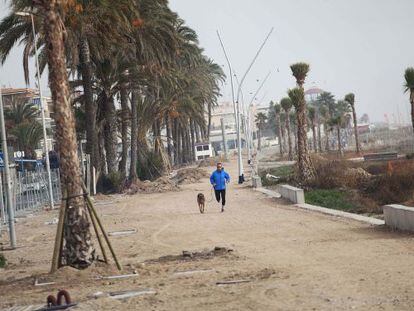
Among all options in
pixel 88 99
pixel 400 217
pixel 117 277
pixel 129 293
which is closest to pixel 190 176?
pixel 88 99

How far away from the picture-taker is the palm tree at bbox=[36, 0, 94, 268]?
1093cm

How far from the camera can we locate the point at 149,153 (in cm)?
5275

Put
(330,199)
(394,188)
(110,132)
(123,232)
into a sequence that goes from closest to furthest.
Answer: (123,232) < (394,188) < (330,199) < (110,132)

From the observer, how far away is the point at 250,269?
1003 centimetres

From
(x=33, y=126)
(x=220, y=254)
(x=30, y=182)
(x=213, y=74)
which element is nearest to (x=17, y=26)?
(x=30, y=182)

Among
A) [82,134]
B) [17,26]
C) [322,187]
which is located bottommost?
[322,187]

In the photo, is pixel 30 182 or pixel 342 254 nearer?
pixel 342 254

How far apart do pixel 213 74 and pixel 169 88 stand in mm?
39040

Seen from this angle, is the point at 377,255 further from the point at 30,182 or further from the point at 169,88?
the point at 169,88

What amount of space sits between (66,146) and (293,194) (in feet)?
43.3

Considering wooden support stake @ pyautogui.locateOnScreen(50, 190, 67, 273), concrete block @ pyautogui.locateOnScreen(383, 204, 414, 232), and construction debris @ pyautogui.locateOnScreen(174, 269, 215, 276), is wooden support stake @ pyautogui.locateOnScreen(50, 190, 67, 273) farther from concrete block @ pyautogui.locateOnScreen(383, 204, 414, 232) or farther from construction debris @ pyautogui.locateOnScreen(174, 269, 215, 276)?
concrete block @ pyautogui.locateOnScreen(383, 204, 414, 232)

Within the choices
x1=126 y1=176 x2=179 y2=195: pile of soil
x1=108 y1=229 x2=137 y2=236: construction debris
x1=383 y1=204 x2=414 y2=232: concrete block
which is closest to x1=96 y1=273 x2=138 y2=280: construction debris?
x1=383 y1=204 x2=414 y2=232: concrete block

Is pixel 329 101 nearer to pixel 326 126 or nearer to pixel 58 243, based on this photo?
pixel 326 126

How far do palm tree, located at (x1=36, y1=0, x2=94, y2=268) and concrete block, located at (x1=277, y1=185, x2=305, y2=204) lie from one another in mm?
12566
